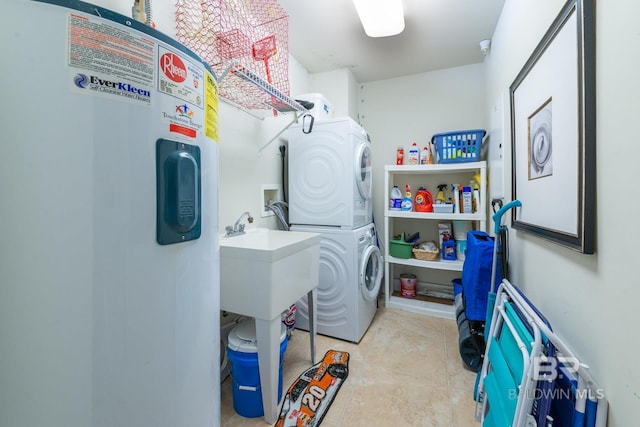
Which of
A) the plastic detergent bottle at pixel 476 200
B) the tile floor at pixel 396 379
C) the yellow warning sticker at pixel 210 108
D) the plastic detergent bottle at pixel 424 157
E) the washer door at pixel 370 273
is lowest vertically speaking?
the tile floor at pixel 396 379

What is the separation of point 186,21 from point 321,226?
1.54m

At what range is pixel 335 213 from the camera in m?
2.11

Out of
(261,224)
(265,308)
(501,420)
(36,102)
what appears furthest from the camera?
(261,224)

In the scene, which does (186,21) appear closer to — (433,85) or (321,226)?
(321,226)

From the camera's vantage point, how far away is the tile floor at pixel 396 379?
1.38 metres

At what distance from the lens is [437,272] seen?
2.97 metres

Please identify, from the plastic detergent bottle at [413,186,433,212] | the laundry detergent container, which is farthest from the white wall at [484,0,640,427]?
the plastic detergent bottle at [413,186,433,212]

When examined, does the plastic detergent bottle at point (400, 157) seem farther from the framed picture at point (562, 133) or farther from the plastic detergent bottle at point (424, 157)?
the framed picture at point (562, 133)

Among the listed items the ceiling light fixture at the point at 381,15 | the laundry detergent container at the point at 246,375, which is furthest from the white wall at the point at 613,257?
the laundry detergent container at the point at 246,375

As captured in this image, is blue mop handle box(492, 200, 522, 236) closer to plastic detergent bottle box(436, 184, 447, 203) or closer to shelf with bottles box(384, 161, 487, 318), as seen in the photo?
shelf with bottles box(384, 161, 487, 318)

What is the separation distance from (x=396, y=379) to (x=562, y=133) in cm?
157

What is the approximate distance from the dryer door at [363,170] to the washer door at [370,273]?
50 cm

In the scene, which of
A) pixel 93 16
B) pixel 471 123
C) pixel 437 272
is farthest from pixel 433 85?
pixel 93 16

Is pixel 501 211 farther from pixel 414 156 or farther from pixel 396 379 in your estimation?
pixel 414 156
